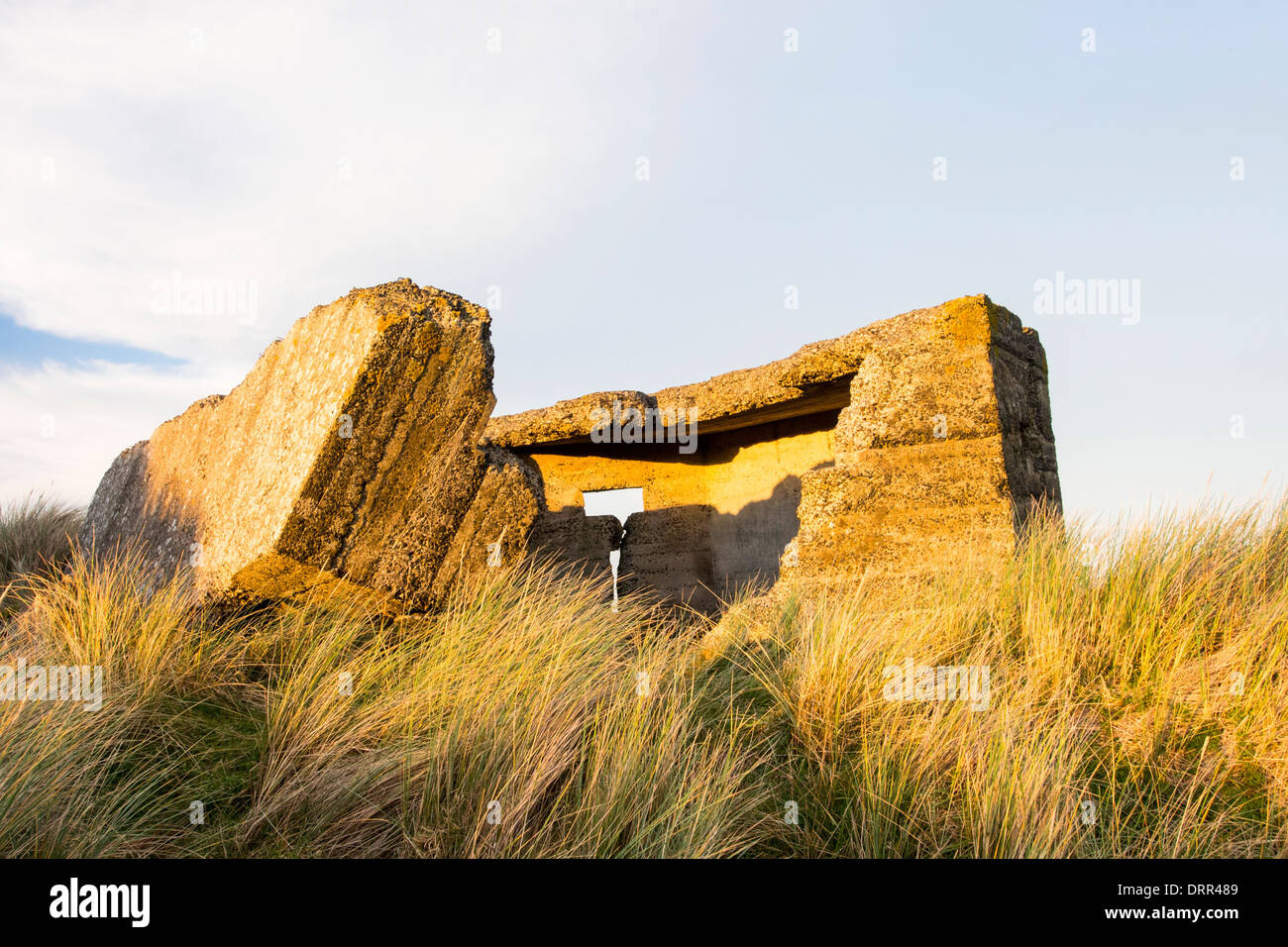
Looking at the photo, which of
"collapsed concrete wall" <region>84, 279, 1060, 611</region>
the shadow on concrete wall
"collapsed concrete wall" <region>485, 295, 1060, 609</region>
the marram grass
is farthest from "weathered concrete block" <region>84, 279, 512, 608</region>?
the shadow on concrete wall

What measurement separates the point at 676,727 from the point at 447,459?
2587mm

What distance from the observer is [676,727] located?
3.92m

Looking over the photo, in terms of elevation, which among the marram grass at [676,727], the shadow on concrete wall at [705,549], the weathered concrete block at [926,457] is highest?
the weathered concrete block at [926,457]

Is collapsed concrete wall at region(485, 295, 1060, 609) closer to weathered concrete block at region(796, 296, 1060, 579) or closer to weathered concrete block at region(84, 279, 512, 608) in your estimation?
weathered concrete block at region(796, 296, 1060, 579)

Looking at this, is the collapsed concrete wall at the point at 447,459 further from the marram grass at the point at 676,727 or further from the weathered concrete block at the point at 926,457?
the marram grass at the point at 676,727

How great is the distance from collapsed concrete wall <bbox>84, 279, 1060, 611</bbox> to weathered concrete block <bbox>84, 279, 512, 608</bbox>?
0.04 ft

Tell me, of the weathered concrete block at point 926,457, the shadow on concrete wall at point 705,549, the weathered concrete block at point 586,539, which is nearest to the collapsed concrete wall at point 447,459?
the weathered concrete block at point 926,457

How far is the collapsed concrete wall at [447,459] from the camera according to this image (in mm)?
5438

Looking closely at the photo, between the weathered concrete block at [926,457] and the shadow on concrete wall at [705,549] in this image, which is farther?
the shadow on concrete wall at [705,549]

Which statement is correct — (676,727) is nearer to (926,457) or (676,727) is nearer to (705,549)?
(926,457)

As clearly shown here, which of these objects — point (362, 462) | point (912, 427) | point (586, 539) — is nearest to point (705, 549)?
point (586, 539)

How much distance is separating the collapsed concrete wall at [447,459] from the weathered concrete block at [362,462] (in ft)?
0.04
